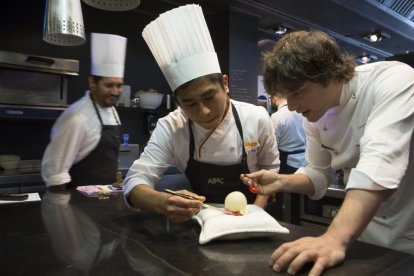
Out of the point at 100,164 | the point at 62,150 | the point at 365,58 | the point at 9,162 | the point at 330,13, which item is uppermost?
the point at 330,13

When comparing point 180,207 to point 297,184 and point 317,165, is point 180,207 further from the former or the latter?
point 317,165

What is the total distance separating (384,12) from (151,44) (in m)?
3.29

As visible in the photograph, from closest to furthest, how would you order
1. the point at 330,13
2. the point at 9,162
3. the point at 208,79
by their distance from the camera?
the point at 208,79
the point at 9,162
the point at 330,13

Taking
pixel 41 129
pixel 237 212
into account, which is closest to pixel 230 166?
pixel 237 212

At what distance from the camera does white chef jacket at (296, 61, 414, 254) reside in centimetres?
79

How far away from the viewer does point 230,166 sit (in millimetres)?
1346

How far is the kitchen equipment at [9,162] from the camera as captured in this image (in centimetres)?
281

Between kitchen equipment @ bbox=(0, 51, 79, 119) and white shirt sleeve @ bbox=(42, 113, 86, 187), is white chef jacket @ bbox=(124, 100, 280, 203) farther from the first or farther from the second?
kitchen equipment @ bbox=(0, 51, 79, 119)

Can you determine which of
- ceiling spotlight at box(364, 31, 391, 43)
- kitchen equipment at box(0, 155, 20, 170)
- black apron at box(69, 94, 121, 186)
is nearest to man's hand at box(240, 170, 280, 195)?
black apron at box(69, 94, 121, 186)

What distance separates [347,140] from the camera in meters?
1.07

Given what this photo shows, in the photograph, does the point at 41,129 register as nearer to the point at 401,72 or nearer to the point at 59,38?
the point at 59,38

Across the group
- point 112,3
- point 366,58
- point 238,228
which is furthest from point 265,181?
point 366,58

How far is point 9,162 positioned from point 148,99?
142 cm

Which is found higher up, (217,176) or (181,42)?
(181,42)
